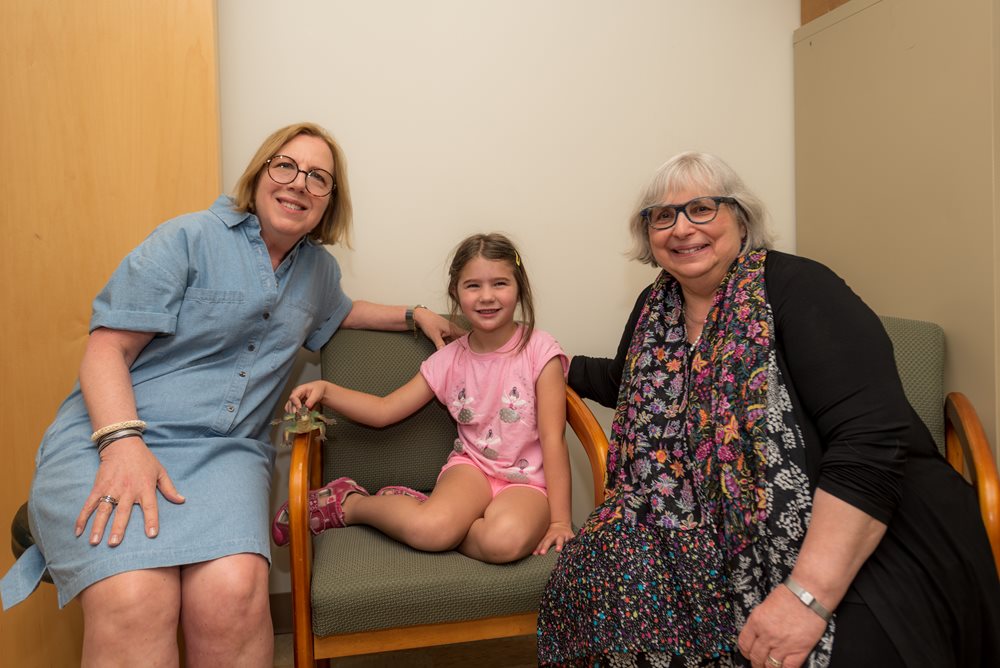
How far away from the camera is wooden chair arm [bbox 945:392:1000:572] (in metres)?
1.44

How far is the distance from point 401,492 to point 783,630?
3.45 feet

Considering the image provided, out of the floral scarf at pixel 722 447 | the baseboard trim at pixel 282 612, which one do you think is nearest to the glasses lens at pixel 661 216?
the floral scarf at pixel 722 447

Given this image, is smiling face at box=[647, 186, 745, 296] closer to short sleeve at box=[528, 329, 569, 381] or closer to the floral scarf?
the floral scarf

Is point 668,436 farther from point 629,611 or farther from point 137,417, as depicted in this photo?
point 137,417

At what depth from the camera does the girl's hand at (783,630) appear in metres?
1.23

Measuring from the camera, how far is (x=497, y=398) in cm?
197

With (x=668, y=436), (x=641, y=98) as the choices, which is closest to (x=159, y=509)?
(x=668, y=436)

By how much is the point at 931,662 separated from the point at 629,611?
510mm

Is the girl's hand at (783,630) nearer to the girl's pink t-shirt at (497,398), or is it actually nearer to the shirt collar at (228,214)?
the girl's pink t-shirt at (497,398)

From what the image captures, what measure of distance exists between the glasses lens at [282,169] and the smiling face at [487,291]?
0.51 metres

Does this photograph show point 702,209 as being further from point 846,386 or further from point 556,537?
point 556,537

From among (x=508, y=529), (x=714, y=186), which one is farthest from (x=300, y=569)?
(x=714, y=186)

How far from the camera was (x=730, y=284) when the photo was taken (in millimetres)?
1510

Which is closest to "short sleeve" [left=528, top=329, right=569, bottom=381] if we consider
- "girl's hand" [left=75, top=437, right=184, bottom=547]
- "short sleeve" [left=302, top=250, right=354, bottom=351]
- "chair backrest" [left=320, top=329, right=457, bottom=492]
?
"chair backrest" [left=320, top=329, right=457, bottom=492]
